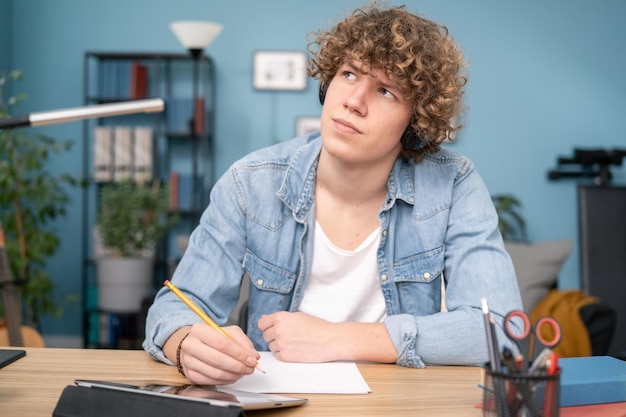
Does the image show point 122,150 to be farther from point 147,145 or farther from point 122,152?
point 147,145

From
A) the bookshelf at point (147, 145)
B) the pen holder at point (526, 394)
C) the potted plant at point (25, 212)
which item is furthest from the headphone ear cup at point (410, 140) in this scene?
the bookshelf at point (147, 145)

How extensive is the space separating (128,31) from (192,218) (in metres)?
1.29

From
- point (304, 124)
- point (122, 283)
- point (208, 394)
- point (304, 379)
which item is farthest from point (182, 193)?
point (208, 394)

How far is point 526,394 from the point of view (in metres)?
0.92

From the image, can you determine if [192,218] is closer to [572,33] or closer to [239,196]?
[572,33]

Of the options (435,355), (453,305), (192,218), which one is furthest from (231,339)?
(192,218)

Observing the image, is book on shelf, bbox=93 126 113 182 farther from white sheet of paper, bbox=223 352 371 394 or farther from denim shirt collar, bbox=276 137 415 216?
white sheet of paper, bbox=223 352 371 394

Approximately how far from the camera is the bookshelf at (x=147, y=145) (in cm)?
519

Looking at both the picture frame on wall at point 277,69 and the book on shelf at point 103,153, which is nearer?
the book on shelf at point 103,153

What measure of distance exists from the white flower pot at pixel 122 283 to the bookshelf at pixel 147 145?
22 cm

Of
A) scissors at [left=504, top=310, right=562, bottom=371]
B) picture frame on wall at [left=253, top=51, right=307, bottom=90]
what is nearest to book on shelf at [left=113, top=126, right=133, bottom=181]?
picture frame on wall at [left=253, top=51, right=307, bottom=90]

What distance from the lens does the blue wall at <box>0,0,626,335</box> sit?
546cm

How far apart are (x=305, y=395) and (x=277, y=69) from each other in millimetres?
4454

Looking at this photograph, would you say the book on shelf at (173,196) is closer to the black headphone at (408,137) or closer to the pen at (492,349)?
the black headphone at (408,137)
